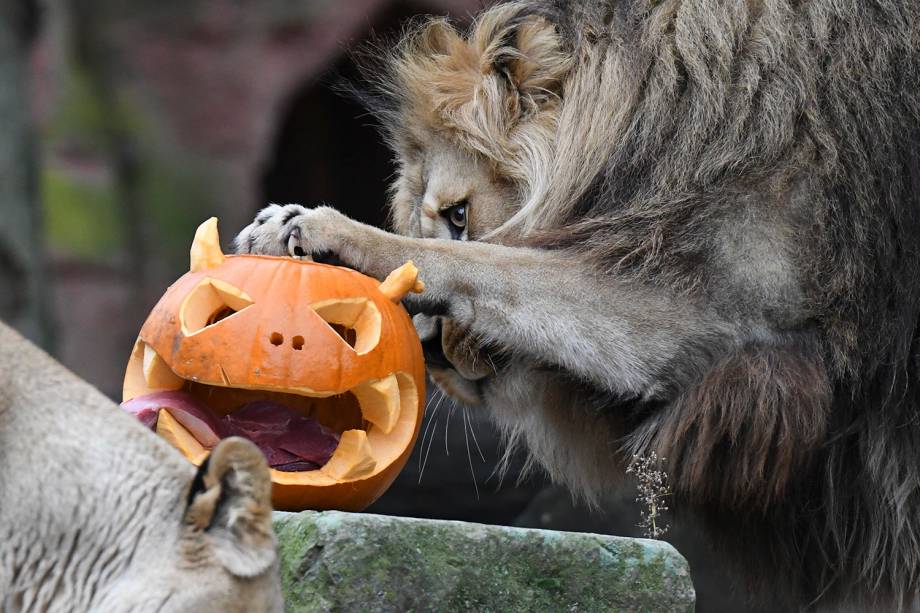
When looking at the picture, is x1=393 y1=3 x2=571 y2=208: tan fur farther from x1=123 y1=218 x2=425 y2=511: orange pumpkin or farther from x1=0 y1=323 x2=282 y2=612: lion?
x1=0 y1=323 x2=282 y2=612: lion

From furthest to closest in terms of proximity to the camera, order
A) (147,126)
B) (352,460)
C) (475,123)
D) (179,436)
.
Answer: (147,126) → (475,123) → (352,460) → (179,436)

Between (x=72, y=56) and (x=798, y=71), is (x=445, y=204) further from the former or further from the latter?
(x=72, y=56)

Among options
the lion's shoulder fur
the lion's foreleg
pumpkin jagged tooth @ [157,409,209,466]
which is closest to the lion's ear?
the lion's shoulder fur

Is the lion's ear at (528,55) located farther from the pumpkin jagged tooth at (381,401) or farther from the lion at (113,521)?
the lion at (113,521)

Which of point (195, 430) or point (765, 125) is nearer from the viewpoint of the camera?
point (195, 430)

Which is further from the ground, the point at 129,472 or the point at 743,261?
the point at 743,261

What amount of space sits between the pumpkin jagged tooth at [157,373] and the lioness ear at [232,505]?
0.98 metres

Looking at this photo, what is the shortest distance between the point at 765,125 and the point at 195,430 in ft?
5.19

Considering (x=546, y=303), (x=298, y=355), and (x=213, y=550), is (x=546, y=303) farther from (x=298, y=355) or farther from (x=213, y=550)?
(x=213, y=550)

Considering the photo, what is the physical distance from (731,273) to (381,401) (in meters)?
0.95

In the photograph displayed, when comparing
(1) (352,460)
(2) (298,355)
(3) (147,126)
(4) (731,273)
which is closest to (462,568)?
(1) (352,460)

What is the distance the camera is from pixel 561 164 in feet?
12.5

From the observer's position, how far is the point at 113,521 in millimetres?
2115

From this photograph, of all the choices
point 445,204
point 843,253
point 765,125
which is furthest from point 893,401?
point 445,204
